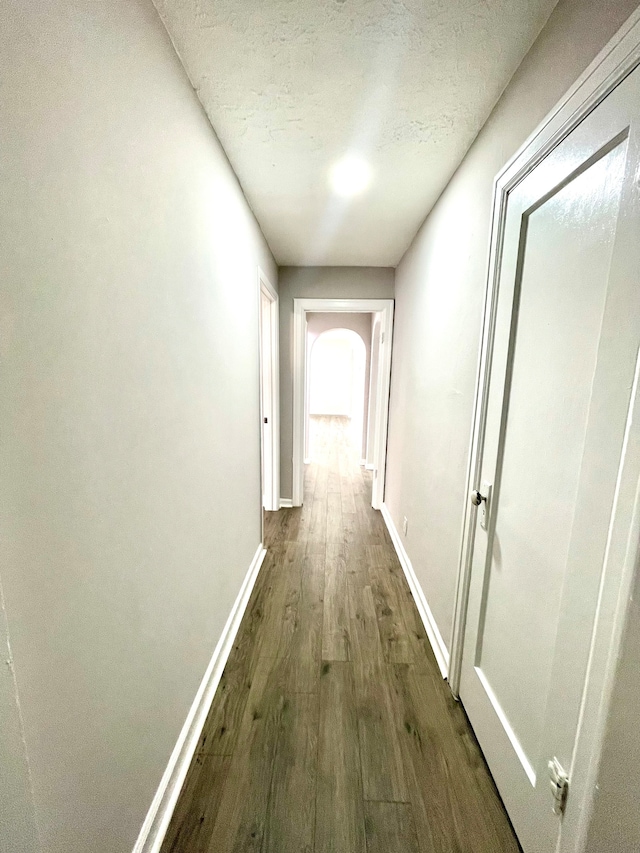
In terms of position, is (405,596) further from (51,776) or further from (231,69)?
(231,69)

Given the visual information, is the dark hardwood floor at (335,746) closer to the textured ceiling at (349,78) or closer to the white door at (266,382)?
the white door at (266,382)

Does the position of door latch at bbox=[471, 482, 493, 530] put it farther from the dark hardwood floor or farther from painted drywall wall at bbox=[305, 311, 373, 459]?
painted drywall wall at bbox=[305, 311, 373, 459]

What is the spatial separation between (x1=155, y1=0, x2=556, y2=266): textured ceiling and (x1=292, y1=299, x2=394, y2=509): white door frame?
1216 mm

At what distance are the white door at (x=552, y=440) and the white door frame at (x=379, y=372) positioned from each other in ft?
6.17

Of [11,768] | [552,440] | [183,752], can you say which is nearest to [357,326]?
[552,440]

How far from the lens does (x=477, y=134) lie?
1248mm

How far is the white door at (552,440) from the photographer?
64cm

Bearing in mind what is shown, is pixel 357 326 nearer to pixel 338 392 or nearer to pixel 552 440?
pixel 552 440

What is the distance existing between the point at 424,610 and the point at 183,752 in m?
1.28

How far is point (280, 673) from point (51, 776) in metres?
1.08

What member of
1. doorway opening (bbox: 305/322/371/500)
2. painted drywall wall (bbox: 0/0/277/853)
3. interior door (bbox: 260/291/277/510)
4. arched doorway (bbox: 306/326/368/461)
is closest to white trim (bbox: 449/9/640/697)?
painted drywall wall (bbox: 0/0/277/853)

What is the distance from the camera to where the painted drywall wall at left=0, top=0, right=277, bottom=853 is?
19.6 inches

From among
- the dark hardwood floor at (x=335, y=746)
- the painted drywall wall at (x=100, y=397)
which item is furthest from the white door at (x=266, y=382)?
the painted drywall wall at (x=100, y=397)

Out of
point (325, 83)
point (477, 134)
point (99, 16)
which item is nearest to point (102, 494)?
point (99, 16)
